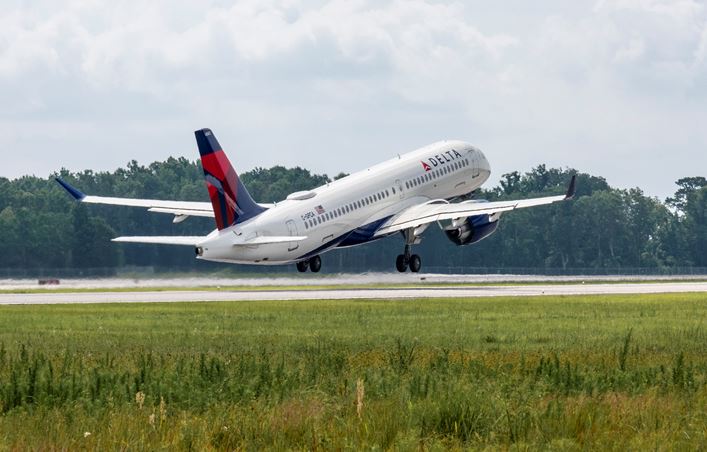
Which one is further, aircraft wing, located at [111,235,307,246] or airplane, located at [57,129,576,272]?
airplane, located at [57,129,576,272]

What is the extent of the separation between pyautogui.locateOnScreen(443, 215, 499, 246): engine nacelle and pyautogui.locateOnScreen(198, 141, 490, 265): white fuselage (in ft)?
9.76

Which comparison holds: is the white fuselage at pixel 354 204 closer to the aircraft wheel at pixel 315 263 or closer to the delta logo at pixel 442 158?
the delta logo at pixel 442 158

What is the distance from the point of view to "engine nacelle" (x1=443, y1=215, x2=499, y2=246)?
3132 inches

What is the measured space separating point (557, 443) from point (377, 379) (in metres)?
7.00

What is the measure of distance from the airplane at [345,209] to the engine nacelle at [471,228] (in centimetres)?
6

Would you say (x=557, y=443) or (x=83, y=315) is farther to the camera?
(x=83, y=315)

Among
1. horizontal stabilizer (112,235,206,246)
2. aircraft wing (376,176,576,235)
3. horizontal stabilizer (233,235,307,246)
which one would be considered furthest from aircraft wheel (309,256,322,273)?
horizontal stabilizer (112,235,206,246)

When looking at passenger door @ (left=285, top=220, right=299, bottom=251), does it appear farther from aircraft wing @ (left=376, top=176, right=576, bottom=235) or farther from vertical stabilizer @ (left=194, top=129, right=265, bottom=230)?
aircraft wing @ (left=376, top=176, right=576, bottom=235)

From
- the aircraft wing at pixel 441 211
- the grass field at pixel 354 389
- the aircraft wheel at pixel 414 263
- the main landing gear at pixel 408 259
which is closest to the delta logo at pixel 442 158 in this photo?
the aircraft wing at pixel 441 211

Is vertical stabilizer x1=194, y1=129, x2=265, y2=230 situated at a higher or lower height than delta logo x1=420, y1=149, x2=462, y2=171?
lower

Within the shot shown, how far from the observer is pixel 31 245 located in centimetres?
13862

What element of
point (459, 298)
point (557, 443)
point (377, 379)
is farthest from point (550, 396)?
point (459, 298)

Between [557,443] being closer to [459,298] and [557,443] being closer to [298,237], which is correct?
[459,298]

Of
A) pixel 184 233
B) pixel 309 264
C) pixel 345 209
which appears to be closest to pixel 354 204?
pixel 345 209
